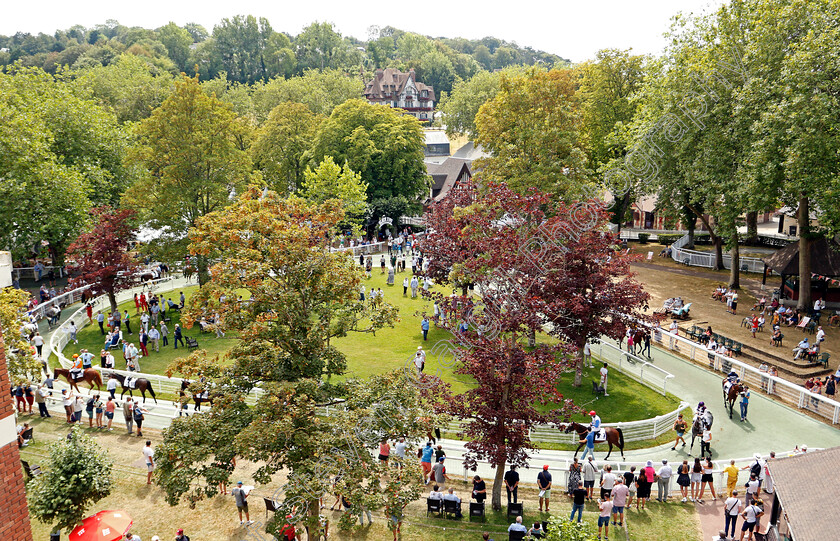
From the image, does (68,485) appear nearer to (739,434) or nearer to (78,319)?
(78,319)

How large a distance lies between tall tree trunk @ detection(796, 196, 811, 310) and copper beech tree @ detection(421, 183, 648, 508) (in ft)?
45.5

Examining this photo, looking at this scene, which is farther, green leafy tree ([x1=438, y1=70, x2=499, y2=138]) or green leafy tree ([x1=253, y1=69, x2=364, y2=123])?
green leafy tree ([x1=438, y1=70, x2=499, y2=138])

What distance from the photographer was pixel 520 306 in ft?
51.6

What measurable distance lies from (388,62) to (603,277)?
160 metres

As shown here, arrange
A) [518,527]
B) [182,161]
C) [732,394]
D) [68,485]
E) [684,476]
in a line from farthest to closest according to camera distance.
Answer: [182,161]
[732,394]
[684,476]
[518,527]
[68,485]

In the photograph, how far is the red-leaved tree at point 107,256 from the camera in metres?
29.2

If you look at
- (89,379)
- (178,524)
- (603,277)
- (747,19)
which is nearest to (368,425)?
(178,524)

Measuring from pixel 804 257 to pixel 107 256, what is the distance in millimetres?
36640

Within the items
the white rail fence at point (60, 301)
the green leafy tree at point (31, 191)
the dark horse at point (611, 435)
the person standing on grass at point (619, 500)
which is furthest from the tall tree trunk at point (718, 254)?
the green leafy tree at point (31, 191)

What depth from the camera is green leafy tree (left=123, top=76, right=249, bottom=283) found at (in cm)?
3048

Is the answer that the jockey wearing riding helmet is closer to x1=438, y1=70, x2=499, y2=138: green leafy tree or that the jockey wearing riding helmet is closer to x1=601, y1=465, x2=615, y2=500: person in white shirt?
x1=601, y1=465, x2=615, y2=500: person in white shirt

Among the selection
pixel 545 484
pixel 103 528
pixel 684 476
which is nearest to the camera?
pixel 103 528

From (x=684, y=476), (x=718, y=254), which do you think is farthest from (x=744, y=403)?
(x=718, y=254)

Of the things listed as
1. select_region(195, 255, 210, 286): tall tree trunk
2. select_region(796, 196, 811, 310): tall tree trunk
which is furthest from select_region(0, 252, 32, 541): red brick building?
select_region(796, 196, 811, 310): tall tree trunk
